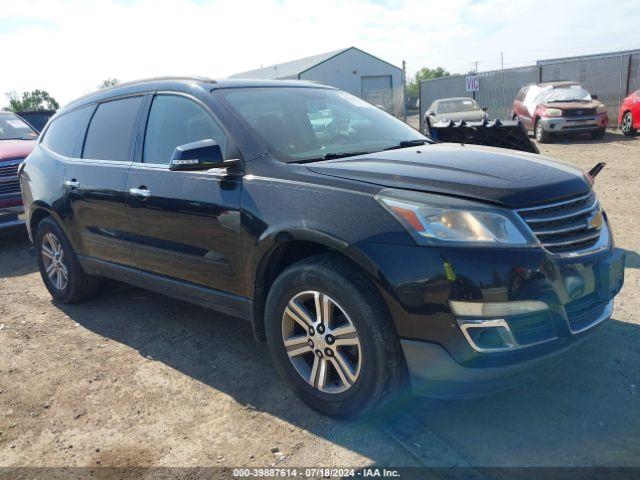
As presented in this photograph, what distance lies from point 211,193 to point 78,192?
1.74m

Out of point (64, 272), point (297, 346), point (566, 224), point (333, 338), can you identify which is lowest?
point (64, 272)

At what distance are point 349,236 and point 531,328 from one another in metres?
0.91

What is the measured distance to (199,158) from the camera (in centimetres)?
324

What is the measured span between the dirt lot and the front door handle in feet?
3.63

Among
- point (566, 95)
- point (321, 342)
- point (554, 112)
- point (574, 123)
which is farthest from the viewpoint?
point (566, 95)

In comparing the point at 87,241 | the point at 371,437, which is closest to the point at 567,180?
the point at 371,437

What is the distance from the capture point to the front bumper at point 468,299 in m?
2.47

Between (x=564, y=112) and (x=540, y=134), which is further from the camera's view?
(x=540, y=134)

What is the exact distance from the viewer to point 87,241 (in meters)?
4.64

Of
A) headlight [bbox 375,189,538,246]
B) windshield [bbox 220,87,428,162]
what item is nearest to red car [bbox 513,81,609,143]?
windshield [bbox 220,87,428,162]

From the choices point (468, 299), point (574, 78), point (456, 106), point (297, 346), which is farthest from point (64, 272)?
point (574, 78)

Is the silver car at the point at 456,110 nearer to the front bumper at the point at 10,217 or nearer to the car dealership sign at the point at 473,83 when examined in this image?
the car dealership sign at the point at 473,83

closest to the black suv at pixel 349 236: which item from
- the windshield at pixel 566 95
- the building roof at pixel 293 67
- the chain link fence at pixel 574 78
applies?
the windshield at pixel 566 95

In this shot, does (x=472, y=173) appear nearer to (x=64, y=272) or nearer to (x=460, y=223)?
(x=460, y=223)
